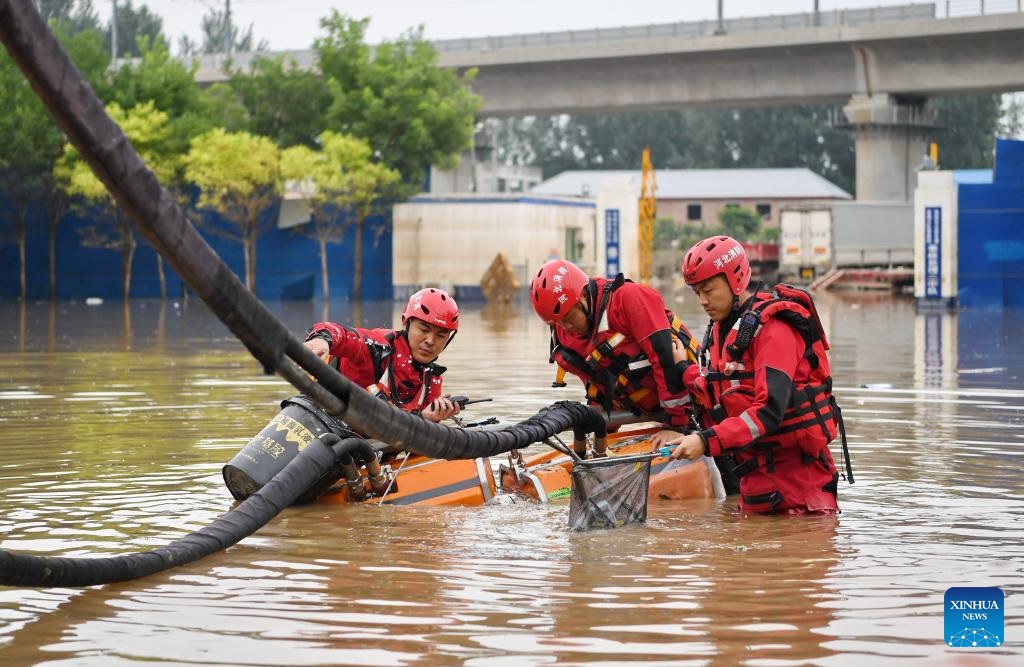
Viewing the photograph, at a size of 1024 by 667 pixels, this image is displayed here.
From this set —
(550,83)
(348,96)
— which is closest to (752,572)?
(348,96)

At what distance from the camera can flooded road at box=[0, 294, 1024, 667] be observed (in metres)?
5.92

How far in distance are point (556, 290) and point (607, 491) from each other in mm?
1376

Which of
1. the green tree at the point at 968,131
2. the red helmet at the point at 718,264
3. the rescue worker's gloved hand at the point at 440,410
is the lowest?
the rescue worker's gloved hand at the point at 440,410

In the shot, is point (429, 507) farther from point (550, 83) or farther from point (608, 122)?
point (608, 122)

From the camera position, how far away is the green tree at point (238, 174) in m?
49.6

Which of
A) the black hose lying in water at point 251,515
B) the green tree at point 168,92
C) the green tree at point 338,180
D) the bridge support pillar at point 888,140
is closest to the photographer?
the black hose lying in water at point 251,515

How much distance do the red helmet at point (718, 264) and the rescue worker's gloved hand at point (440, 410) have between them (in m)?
1.78

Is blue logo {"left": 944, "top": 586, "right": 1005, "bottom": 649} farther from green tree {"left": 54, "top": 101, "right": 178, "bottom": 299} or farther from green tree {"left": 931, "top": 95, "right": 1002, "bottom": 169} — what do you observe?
green tree {"left": 931, "top": 95, "right": 1002, "bottom": 169}

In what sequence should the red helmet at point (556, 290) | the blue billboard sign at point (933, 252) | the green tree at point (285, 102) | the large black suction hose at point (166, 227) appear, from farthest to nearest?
1. the green tree at point (285, 102)
2. the blue billboard sign at point (933, 252)
3. the red helmet at point (556, 290)
4. the large black suction hose at point (166, 227)

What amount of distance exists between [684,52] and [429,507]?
47988mm

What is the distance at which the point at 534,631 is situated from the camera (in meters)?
6.13

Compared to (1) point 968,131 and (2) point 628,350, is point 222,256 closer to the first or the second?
(2) point 628,350

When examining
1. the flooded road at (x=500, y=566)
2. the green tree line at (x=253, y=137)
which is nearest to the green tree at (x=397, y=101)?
the green tree line at (x=253, y=137)

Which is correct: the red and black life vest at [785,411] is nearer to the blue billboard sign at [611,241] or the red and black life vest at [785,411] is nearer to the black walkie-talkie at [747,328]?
the black walkie-talkie at [747,328]
